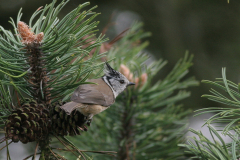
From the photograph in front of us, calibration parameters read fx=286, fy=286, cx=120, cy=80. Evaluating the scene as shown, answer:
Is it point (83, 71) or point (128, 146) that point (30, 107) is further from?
point (128, 146)

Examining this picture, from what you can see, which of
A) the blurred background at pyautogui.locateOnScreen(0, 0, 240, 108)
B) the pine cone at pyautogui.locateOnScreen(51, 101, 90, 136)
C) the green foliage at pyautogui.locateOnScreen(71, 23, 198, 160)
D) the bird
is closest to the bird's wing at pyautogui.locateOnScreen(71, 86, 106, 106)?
the bird

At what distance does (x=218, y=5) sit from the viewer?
376cm

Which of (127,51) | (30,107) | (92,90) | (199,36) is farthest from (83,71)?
(199,36)

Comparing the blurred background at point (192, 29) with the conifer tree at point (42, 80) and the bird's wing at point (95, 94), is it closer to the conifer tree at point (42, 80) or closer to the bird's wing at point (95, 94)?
the bird's wing at point (95, 94)

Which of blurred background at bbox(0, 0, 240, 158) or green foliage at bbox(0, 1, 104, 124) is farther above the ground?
blurred background at bbox(0, 0, 240, 158)

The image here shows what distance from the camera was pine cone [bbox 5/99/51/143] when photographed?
1.01m

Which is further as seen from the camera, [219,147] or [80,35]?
[80,35]

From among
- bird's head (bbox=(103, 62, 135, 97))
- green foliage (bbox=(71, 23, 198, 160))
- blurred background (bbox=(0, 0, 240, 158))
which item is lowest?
green foliage (bbox=(71, 23, 198, 160))

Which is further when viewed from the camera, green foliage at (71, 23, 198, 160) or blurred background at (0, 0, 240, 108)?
blurred background at (0, 0, 240, 108)

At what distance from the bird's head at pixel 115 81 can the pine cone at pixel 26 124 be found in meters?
0.74

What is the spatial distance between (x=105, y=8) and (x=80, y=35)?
8.19 ft

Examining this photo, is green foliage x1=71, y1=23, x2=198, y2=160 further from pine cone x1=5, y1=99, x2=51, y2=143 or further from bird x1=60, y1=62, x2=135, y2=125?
pine cone x1=5, y1=99, x2=51, y2=143

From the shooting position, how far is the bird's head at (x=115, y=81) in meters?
1.75

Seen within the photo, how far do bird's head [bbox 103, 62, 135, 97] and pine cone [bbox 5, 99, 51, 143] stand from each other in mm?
745
